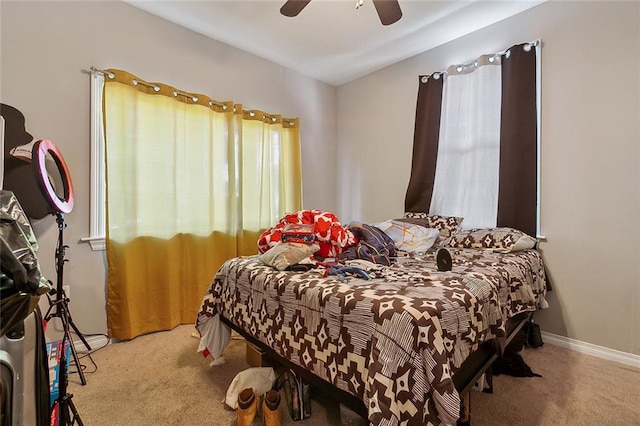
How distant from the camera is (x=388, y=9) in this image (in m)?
1.87

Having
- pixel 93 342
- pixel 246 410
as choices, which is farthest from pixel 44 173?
pixel 246 410

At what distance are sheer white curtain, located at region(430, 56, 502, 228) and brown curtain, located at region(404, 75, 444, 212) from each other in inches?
2.3

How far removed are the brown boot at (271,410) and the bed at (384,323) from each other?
178 millimetres

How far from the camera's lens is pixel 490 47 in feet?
8.65

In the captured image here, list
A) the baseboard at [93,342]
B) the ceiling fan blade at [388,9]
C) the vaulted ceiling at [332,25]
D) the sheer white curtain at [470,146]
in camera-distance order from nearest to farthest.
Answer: the ceiling fan blade at [388,9] < the baseboard at [93,342] < the vaulted ceiling at [332,25] < the sheer white curtain at [470,146]

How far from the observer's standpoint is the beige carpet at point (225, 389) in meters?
1.45

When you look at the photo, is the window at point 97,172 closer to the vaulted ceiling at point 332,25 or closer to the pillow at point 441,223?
the vaulted ceiling at point 332,25

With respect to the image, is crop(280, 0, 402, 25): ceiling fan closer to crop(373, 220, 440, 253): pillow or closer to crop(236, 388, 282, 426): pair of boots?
crop(373, 220, 440, 253): pillow

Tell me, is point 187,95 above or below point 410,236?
above

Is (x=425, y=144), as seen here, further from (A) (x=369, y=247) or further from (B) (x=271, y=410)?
(B) (x=271, y=410)

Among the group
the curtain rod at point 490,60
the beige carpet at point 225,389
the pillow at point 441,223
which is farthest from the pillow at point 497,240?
the curtain rod at point 490,60

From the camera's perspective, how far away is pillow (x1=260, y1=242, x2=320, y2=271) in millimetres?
1633

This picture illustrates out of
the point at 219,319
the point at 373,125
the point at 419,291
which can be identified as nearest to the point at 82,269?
the point at 219,319

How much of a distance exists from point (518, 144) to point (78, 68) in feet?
11.5
